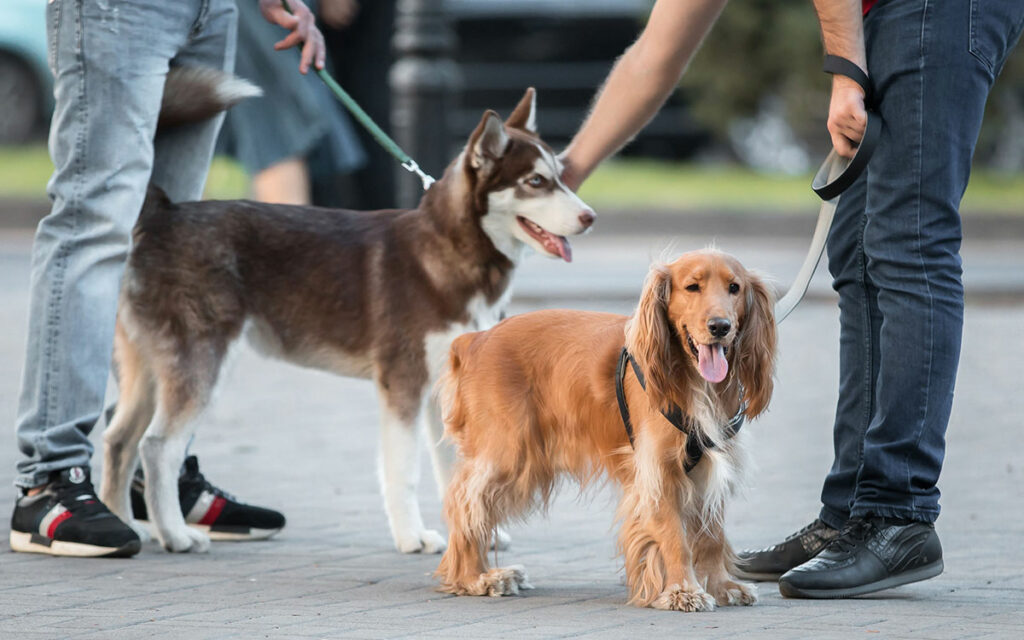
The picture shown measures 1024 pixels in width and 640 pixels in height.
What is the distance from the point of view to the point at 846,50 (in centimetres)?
430

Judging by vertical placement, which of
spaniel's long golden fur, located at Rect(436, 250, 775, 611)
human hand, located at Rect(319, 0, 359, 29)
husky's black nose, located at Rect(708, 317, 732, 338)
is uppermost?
human hand, located at Rect(319, 0, 359, 29)

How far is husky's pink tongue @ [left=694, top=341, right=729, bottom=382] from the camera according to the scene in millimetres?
3857

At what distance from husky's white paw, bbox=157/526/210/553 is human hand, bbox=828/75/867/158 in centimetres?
238

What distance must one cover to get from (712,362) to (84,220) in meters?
2.17

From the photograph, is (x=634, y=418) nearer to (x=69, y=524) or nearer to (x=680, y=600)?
(x=680, y=600)

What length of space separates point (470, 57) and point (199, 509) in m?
16.8

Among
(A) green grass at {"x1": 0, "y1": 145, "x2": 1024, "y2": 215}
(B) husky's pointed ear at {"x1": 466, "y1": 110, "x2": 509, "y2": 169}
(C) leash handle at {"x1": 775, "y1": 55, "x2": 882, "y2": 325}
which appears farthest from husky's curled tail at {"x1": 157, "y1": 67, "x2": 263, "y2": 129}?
(A) green grass at {"x1": 0, "y1": 145, "x2": 1024, "y2": 215}

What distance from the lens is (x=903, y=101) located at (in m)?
4.30

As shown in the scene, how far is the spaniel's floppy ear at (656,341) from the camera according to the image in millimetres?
3910

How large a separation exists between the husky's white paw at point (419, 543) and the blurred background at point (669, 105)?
1096 cm

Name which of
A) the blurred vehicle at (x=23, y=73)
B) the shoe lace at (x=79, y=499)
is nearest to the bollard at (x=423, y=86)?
the shoe lace at (x=79, y=499)

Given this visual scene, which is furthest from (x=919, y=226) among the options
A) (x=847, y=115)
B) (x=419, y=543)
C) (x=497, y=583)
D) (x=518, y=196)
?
(x=419, y=543)

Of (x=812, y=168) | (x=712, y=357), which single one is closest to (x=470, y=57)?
(x=812, y=168)

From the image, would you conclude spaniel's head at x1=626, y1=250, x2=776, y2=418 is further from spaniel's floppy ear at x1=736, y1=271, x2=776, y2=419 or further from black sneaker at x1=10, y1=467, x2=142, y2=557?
black sneaker at x1=10, y1=467, x2=142, y2=557
